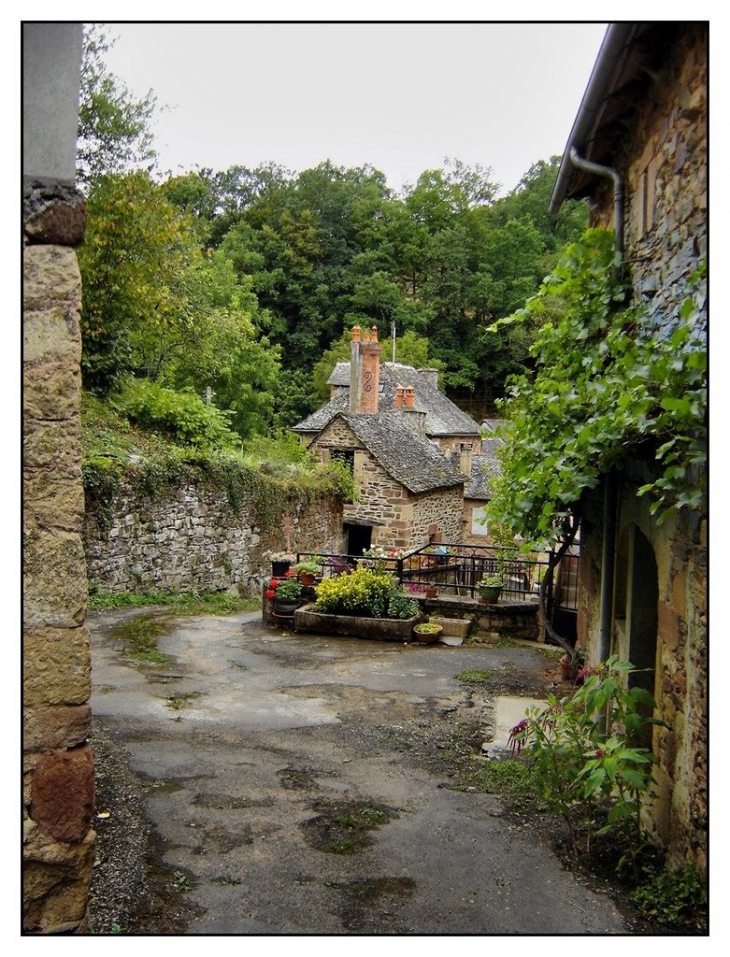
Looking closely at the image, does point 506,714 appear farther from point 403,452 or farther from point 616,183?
point 403,452

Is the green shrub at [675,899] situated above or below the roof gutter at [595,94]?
below

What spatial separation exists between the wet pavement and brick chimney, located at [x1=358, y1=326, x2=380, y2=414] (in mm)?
6123

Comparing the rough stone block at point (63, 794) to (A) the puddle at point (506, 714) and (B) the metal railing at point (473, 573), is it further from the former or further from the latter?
(B) the metal railing at point (473, 573)

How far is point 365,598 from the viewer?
12102 mm

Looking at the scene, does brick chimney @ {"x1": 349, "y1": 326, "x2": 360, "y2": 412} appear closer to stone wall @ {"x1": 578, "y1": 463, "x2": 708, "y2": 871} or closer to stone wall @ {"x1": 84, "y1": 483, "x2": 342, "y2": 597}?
stone wall @ {"x1": 84, "y1": 483, "x2": 342, "y2": 597}

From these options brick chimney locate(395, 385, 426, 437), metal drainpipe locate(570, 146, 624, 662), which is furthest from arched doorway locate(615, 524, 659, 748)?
brick chimney locate(395, 385, 426, 437)

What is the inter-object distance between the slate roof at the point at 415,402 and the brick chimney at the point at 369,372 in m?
0.23

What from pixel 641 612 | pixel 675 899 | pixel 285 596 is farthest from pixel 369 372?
pixel 675 899

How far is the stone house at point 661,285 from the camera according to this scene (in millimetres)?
3793

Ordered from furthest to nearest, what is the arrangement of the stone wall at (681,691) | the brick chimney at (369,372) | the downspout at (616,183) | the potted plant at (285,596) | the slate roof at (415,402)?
the slate roof at (415,402) → the brick chimney at (369,372) → the potted plant at (285,596) → the downspout at (616,183) → the stone wall at (681,691)

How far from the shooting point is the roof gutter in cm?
394

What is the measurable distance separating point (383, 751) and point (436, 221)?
6204 millimetres

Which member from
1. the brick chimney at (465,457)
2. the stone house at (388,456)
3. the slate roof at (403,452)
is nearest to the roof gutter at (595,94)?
the stone house at (388,456)

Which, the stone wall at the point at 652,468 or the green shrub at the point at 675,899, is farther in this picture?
the stone wall at the point at 652,468
